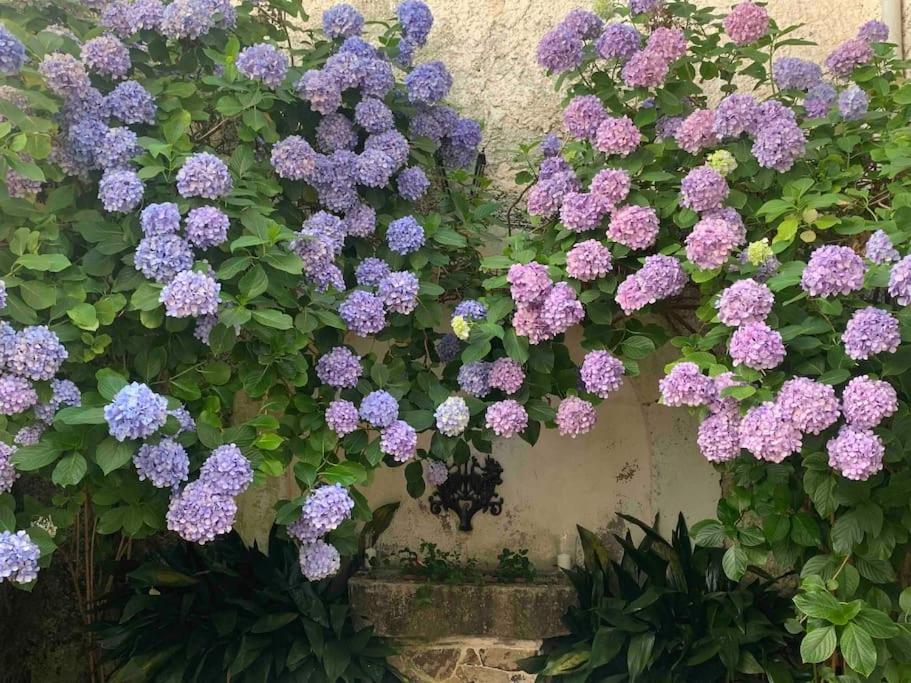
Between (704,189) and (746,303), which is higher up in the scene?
(704,189)

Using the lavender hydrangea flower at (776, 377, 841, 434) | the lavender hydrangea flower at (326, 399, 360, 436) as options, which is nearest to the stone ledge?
the lavender hydrangea flower at (326, 399, 360, 436)

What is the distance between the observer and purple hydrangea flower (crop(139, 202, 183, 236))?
2129 mm

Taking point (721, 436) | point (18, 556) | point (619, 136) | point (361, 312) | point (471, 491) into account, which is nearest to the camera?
point (18, 556)

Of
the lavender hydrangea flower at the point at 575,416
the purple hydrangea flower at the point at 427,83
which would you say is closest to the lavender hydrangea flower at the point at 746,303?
the lavender hydrangea flower at the point at 575,416

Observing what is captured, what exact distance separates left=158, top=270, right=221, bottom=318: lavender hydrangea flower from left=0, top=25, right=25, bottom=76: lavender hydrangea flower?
676mm

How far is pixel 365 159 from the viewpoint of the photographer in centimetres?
263

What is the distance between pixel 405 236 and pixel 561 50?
0.81 meters

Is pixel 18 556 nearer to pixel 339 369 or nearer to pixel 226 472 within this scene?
pixel 226 472

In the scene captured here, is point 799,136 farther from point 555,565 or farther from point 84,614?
point 84,614

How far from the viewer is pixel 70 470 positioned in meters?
1.99

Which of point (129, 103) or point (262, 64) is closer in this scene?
point (129, 103)

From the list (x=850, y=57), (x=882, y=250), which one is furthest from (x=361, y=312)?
(x=850, y=57)

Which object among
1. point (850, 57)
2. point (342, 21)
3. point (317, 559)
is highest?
point (850, 57)

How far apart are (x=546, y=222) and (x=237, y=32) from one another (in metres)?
1.23
